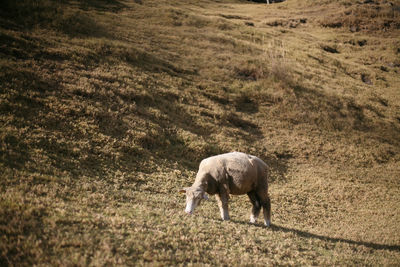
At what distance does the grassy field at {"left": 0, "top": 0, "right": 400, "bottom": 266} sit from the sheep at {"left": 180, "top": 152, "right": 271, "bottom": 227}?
833 mm

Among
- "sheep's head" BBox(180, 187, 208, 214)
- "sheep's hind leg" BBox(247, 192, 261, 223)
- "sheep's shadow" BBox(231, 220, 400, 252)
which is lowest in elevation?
"sheep's shadow" BBox(231, 220, 400, 252)

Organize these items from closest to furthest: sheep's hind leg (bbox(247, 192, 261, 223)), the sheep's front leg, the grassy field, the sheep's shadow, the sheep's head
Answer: the grassy field, the sheep's head, the sheep's front leg, the sheep's shadow, sheep's hind leg (bbox(247, 192, 261, 223))

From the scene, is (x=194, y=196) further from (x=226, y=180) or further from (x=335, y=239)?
(x=335, y=239)

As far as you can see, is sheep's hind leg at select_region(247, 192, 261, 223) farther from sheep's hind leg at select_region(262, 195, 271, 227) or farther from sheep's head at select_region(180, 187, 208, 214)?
sheep's head at select_region(180, 187, 208, 214)

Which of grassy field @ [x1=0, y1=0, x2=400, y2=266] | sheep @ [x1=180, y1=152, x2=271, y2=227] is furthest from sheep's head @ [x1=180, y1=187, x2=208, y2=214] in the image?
grassy field @ [x1=0, y1=0, x2=400, y2=266]

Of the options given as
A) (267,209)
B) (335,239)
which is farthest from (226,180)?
(335,239)

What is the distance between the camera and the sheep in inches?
348

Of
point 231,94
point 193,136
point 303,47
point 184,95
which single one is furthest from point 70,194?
point 303,47

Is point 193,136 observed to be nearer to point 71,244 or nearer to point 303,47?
point 71,244

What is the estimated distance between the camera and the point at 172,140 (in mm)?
17656

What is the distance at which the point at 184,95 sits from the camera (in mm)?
23484

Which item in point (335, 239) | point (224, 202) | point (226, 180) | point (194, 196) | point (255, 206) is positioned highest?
point (226, 180)

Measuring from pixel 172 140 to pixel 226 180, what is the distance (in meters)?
9.04

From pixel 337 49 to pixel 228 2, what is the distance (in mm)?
42919
